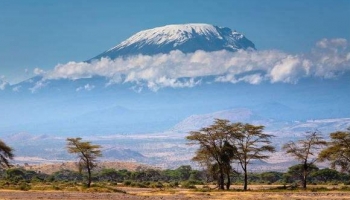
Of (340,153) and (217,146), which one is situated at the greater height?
(217,146)

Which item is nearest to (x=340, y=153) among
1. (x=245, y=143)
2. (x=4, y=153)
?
(x=245, y=143)

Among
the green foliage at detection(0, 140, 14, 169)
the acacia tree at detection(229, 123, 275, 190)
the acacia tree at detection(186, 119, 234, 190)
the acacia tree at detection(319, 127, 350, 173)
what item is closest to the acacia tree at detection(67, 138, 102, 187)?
the green foliage at detection(0, 140, 14, 169)

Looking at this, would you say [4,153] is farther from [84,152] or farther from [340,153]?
[340,153]

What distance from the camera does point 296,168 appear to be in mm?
149000

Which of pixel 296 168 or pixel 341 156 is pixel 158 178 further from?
→ pixel 341 156

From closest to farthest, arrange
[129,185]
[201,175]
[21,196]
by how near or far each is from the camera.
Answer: [21,196]
[129,185]
[201,175]

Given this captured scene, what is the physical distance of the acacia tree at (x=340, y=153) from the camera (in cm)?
8800

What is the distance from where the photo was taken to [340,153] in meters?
88.3

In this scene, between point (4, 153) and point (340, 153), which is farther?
point (4, 153)

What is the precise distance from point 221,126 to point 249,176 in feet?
270

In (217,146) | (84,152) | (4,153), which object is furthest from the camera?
(4,153)

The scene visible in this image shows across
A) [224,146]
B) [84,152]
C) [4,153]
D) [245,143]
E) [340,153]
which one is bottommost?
[4,153]

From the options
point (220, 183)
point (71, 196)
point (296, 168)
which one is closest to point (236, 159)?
point (220, 183)

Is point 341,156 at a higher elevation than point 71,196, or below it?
higher
